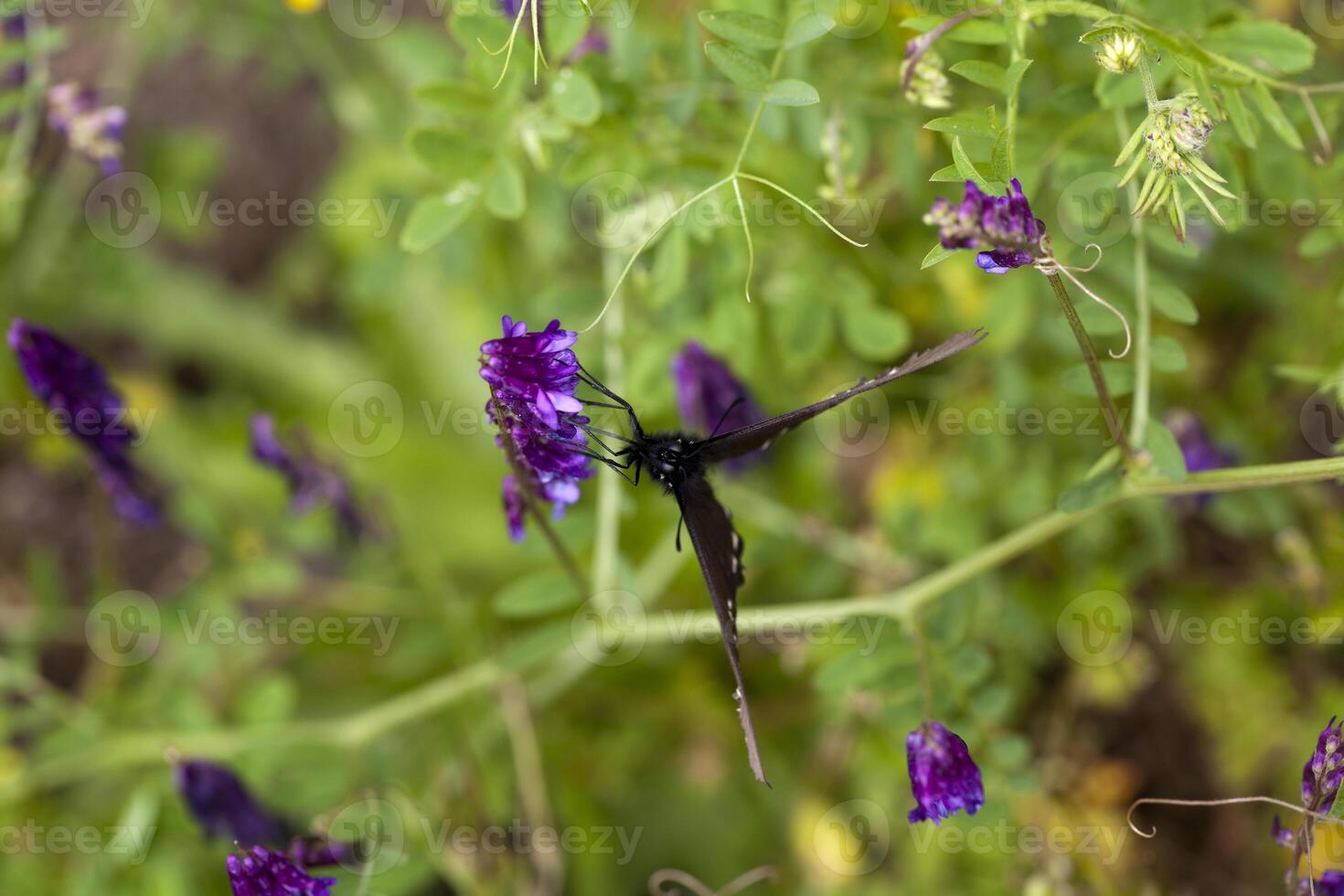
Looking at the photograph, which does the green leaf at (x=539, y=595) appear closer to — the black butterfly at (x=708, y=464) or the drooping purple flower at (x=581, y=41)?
the black butterfly at (x=708, y=464)

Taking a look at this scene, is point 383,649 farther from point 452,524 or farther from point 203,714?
Answer: point 203,714

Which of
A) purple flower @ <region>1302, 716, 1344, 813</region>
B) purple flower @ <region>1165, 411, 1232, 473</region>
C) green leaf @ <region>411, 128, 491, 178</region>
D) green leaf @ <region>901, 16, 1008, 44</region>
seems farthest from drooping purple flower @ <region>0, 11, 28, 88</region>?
purple flower @ <region>1302, 716, 1344, 813</region>

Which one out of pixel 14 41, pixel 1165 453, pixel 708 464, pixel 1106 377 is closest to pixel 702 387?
pixel 708 464

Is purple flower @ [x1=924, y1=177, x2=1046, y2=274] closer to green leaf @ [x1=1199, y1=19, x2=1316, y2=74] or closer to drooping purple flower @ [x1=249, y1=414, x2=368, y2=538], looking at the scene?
green leaf @ [x1=1199, y1=19, x2=1316, y2=74]

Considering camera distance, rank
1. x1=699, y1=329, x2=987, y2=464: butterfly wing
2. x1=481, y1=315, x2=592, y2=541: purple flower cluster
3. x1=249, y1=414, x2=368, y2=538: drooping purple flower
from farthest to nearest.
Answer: x1=249, y1=414, x2=368, y2=538: drooping purple flower → x1=481, y1=315, x2=592, y2=541: purple flower cluster → x1=699, y1=329, x2=987, y2=464: butterfly wing

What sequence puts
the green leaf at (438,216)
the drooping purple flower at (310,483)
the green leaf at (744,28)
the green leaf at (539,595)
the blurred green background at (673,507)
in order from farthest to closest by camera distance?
the drooping purple flower at (310,483) < the green leaf at (539,595) < the blurred green background at (673,507) < the green leaf at (438,216) < the green leaf at (744,28)

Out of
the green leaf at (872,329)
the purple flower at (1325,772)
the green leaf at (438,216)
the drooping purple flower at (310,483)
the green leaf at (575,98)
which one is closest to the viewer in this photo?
the purple flower at (1325,772)

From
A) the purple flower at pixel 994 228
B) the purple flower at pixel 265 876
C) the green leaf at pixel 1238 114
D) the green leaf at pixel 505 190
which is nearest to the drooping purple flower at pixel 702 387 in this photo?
the green leaf at pixel 505 190
